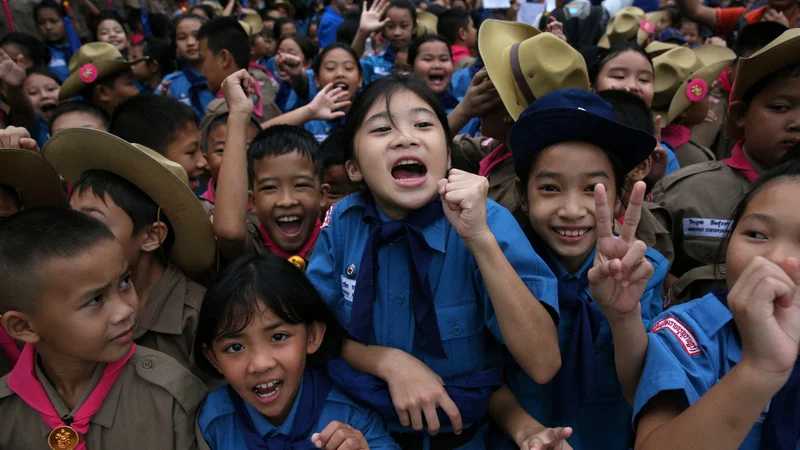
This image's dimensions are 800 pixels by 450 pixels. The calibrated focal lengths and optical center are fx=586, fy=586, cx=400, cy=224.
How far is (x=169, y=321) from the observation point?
2.18 metres

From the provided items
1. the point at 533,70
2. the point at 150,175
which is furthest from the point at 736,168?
the point at 150,175

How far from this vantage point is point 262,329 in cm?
187

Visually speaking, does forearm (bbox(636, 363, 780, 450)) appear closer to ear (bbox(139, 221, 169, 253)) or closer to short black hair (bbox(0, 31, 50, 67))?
ear (bbox(139, 221, 169, 253))

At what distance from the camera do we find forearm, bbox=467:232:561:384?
1.55 m

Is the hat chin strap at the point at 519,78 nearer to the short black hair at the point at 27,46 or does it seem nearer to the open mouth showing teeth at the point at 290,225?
the open mouth showing teeth at the point at 290,225

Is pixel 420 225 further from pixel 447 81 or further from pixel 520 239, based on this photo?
pixel 447 81

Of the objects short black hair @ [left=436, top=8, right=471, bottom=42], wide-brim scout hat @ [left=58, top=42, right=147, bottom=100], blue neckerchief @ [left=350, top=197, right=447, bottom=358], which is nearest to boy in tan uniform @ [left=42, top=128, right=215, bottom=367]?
blue neckerchief @ [left=350, top=197, right=447, bottom=358]

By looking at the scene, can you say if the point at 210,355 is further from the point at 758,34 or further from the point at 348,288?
the point at 758,34

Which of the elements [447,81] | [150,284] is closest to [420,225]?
[150,284]

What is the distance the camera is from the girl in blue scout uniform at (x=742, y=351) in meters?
1.12

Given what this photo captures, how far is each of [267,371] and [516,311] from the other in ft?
2.64

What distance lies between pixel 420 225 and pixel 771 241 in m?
0.92

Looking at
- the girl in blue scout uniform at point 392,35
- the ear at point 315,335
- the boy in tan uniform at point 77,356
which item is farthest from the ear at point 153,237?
the girl in blue scout uniform at point 392,35

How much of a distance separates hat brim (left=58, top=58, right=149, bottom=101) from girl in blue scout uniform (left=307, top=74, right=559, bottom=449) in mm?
3232
